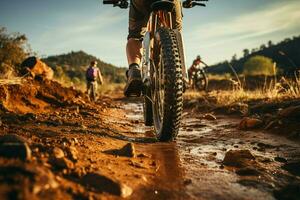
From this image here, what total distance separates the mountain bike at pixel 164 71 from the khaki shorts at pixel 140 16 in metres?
0.09

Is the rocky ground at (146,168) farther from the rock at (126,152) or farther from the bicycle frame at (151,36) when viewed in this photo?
the bicycle frame at (151,36)

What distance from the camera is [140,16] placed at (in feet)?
11.2

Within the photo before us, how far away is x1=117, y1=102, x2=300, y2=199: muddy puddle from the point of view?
1432mm

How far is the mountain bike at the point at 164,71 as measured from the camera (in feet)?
7.99

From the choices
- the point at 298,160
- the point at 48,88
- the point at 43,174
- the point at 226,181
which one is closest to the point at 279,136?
the point at 298,160

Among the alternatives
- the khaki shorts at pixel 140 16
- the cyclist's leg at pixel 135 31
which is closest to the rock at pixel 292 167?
the khaki shorts at pixel 140 16

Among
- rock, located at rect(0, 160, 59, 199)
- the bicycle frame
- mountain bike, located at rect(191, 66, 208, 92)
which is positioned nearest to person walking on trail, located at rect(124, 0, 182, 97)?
the bicycle frame

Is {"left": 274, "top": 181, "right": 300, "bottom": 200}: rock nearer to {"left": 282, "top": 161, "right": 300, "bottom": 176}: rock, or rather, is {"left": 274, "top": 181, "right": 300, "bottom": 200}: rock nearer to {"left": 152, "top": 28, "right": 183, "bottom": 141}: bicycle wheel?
{"left": 282, "top": 161, "right": 300, "bottom": 176}: rock

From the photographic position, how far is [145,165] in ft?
6.16

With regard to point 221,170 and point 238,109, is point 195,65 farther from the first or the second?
point 221,170

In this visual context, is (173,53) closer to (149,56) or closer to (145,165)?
(149,56)

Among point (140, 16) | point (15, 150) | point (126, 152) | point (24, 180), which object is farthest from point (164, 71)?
point (24, 180)

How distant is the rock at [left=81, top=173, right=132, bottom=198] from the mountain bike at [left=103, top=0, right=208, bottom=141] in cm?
115

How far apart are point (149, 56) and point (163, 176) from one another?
5.11 ft
